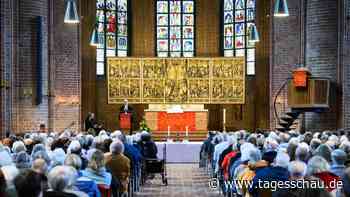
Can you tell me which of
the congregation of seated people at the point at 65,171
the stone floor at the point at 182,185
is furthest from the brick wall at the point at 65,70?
the congregation of seated people at the point at 65,171

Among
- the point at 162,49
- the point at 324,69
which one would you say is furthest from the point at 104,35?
the point at 324,69

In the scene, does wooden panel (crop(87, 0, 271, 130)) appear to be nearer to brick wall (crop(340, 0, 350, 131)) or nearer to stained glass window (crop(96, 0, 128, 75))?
stained glass window (crop(96, 0, 128, 75))

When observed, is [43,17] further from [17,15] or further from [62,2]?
[62,2]

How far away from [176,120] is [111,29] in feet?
25.7

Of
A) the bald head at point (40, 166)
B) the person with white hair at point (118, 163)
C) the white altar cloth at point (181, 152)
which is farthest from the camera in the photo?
the white altar cloth at point (181, 152)

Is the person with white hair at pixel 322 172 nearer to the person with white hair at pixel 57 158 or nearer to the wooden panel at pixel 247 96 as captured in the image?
the person with white hair at pixel 57 158

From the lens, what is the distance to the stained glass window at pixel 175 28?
37.7m

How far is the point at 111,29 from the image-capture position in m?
36.3

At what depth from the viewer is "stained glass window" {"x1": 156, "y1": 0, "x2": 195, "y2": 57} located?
124 ft

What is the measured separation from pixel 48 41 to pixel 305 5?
9767 millimetres

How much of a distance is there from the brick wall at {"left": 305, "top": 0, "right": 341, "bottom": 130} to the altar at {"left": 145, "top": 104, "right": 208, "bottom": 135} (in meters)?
6.14

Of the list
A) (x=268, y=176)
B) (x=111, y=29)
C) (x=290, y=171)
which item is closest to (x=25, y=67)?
(x=111, y=29)

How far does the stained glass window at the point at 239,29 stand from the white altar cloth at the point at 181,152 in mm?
10213

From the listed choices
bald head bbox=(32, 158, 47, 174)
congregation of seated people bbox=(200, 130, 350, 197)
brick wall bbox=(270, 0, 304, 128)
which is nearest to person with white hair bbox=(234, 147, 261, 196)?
congregation of seated people bbox=(200, 130, 350, 197)
